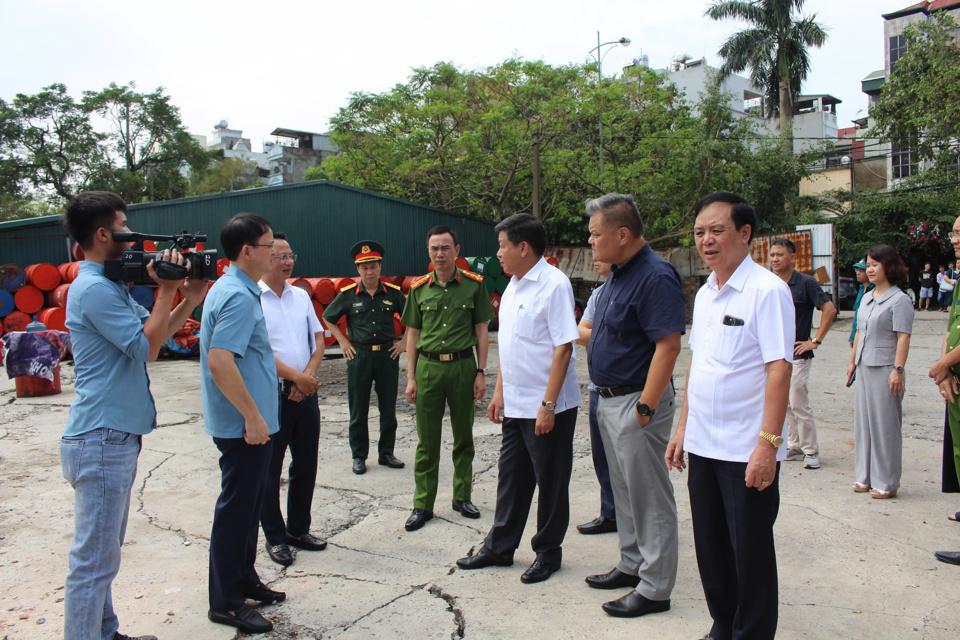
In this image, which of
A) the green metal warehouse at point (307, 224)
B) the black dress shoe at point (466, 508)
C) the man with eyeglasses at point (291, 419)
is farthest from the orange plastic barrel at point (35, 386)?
the black dress shoe at point (466, 508)

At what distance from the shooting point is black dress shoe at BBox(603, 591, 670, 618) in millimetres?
2846

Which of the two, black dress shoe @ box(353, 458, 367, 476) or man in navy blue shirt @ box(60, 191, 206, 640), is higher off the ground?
man in navy blue shirt @ box(60, 191, 206, 640)

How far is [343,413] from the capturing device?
291 inches

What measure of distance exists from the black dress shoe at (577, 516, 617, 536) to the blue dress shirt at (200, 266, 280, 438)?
1.96 m

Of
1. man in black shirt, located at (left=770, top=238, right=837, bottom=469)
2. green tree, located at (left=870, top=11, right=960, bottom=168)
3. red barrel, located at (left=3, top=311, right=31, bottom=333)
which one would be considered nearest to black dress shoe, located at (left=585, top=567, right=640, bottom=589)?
man in black shirt, located at (left=770, top=238, right=837, bottom=469)

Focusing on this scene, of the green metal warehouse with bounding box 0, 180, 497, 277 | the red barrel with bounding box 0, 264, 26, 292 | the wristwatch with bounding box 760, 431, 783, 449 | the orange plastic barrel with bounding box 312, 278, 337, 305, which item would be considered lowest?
the wristwatch with bounding box 760, 431, 783, 449

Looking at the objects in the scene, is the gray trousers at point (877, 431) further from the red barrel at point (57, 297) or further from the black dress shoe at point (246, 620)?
the red barrel at point (57, 297)

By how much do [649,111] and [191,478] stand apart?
18610mm

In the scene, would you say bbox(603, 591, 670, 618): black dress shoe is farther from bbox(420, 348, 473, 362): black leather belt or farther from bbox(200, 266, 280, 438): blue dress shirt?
bbox(420, 348, 473, 362): black leather belt

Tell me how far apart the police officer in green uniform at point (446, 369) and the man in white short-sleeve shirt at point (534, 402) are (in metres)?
0.67

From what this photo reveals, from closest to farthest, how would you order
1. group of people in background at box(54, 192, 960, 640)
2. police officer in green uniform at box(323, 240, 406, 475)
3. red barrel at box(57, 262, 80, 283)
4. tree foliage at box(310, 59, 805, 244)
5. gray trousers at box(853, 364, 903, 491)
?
group of people in background at box(54, 192, 960, 640), gray trousers at box(853, 364, 903, 491), police officer in green uniform at box(323, 240, 406, 475), red barrel at box(57, 262, 80, 283), tree foliage at box(310, 59, 805, 244)

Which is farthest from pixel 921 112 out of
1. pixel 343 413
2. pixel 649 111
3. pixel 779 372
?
pixel 779 372

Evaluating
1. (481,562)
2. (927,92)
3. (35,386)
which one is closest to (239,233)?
(481,562)

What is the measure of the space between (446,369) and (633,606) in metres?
1.84
